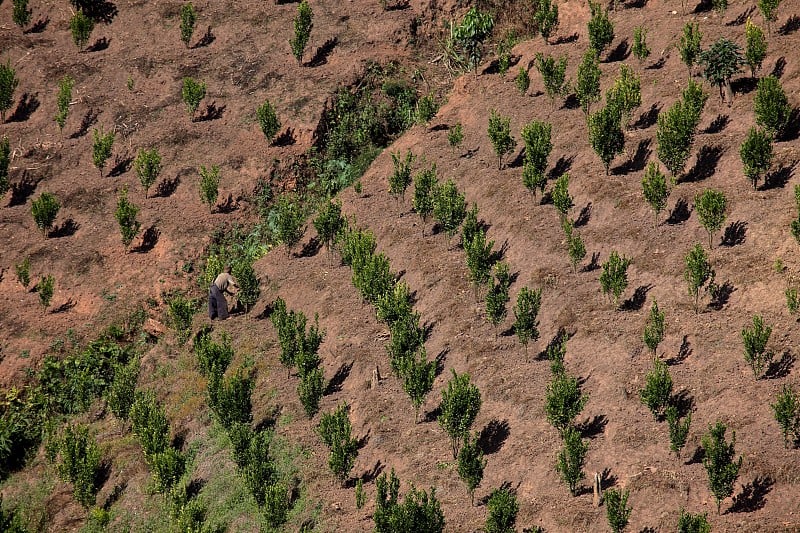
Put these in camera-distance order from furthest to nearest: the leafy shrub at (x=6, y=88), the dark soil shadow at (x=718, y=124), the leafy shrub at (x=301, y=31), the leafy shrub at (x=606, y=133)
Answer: the leafy shrub at (x=301, y=31) < the leafy shrub at (x=6, y=88) < the dark soil shadow at (x=718, y=124) < the leafy shrub at (x=606, y=133)

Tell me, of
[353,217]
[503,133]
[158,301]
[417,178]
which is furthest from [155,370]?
[503,133]

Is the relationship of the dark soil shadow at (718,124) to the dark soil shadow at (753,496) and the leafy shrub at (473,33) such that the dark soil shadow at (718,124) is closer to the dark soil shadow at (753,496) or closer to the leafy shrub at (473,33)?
the leafy shrub at (473,33)

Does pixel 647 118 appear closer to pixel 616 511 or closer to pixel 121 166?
pixel 616 511

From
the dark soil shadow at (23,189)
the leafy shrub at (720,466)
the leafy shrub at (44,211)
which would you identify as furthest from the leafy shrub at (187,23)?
the leafy shrub at (720,466)

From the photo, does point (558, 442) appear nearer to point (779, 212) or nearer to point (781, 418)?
point (781, 418)

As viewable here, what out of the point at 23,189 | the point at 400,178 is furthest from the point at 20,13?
the point at 400,178
